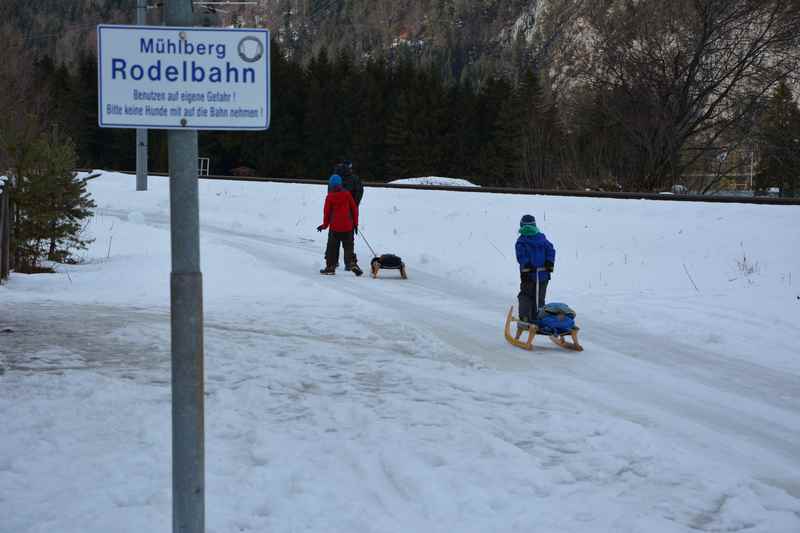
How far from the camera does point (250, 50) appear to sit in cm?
330

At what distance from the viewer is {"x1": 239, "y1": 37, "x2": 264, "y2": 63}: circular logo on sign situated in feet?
10.8

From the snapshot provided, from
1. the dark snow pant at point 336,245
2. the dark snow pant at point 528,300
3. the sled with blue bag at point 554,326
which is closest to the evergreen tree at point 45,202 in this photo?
the dark snow pant at point 336,245

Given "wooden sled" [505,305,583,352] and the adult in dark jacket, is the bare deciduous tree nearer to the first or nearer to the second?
the adult in dark jacket

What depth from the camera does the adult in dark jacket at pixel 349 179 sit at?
16.9 meters

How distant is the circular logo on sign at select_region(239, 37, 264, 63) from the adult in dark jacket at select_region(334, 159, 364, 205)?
13.4m

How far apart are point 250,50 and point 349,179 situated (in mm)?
13981

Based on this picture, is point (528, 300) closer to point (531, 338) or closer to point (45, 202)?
point (531, 338)

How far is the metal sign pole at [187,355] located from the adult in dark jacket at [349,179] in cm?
1341

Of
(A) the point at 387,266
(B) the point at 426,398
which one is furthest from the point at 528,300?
(A) the point at 387,266

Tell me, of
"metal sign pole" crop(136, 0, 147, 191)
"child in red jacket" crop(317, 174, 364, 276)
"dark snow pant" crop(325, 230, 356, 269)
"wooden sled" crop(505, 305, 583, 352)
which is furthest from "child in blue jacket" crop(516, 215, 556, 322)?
"metal sign pole" crop(136, 0, 147, 191)

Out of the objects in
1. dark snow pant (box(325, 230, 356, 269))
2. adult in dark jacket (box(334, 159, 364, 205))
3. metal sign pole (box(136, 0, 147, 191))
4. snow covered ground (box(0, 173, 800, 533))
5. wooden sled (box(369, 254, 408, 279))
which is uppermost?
metal sign pole (box(136, 0, 147, 191))

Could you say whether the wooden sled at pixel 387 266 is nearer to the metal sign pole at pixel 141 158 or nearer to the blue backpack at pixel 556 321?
the blue backpack at pixel 556 321

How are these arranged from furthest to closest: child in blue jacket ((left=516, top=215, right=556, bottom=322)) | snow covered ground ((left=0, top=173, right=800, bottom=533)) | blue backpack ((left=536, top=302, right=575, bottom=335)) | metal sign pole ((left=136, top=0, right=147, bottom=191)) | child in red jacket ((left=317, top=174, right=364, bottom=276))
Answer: metal sign pole ((left=136, top=0, right=147, bottom=191))
child in red jacket ((left=317, top=174, right=364, bottom=276))
child in blue jacket ((left=516, top=215, right=556, bottom=322))
blue backpack ((left=536, top=302, right=575, bottom=335))
snow covered ground ((left=0, top=173, right=800, bottom=533))

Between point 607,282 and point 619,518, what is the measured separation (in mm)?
10438
